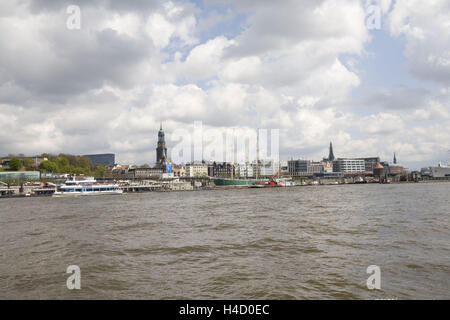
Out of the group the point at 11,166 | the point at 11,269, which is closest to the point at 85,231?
the point at 11,269

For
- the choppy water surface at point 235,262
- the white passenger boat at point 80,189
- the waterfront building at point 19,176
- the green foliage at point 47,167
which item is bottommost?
the white passenger boat at point 80,189

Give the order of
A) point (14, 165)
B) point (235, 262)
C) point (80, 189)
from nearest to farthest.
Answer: point (235, 262) → point (80, 189) → point (14, 165)

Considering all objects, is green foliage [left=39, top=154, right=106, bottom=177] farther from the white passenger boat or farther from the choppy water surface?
the choppy water surface

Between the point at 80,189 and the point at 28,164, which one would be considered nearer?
the point at 80,189

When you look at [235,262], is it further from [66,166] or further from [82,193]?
[66,166]

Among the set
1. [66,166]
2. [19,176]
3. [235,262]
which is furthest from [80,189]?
[235,262]

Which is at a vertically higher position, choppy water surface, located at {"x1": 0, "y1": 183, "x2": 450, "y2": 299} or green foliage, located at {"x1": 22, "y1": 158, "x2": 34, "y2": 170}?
green foliage, located at {"x1": 22, "y1": 158, "x2": 34, "y2": 170}

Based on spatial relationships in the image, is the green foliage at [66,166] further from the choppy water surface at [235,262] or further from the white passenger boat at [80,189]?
the choppy water surface at [235,262]

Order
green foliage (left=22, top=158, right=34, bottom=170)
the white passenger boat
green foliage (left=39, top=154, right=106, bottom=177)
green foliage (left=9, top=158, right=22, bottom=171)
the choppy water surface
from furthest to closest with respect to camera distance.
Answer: green foliage (left=22, top=158, right=34, bottom=170) → green foliage (left=9, top=158, right=22, bottom=171) → green foliage (left=39, top=154, right=106, bottom=177) → the white passenger boat → the choppy water surface

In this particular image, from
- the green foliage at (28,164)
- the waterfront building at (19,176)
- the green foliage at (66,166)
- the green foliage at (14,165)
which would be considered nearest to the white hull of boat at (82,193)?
the waterfront building at (19,176)

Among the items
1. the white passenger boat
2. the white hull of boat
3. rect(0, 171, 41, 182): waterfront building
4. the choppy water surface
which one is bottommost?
the white hull of boat

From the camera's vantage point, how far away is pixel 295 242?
15.3 metres

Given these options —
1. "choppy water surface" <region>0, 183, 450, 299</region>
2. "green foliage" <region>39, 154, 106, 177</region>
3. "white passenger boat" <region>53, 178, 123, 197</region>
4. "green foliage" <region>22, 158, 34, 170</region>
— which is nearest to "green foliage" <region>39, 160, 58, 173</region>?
"green foliage" <region>39, 154, 106, 177</region>
